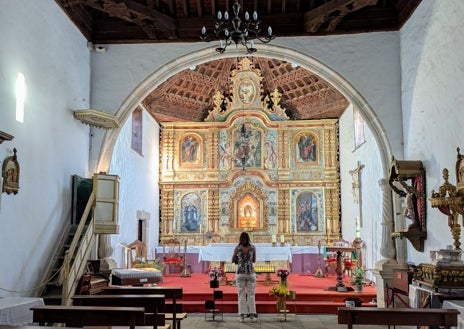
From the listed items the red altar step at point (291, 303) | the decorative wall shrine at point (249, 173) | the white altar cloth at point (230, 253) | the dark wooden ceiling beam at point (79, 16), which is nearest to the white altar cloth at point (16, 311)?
the red altar step at point (291, 303)

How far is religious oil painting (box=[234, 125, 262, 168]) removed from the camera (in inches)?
738

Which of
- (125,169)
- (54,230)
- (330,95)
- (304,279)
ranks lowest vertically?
(304,279)

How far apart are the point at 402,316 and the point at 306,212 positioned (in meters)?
13.2

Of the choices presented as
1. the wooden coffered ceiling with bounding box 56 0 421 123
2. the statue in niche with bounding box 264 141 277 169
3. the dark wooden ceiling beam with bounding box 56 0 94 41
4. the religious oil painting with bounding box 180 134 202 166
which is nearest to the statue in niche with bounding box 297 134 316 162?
the statue in niche with bounding box 264 141 277 169

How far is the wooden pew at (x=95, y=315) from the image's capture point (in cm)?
519

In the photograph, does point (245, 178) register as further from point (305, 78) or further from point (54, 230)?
point (54, 230)

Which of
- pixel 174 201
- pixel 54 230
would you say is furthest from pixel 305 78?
pixel 54 230

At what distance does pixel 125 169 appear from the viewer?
1476 centimetres

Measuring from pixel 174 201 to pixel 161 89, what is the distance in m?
4.17

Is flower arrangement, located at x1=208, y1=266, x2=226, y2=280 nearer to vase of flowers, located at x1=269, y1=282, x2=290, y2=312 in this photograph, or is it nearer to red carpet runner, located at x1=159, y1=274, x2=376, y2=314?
red carpet runner, located at x1=159, y1=274, x2=376, y2=314

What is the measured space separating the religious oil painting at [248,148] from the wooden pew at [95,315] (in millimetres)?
13506

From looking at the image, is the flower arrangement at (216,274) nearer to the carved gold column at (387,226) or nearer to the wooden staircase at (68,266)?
the wooden staircase at (68,266)

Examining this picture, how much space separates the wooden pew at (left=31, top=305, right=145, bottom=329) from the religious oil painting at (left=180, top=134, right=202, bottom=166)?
13.6m

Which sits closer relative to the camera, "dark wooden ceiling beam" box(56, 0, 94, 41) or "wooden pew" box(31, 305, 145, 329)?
"wooden pew" box(31, 305, 145, 329)
